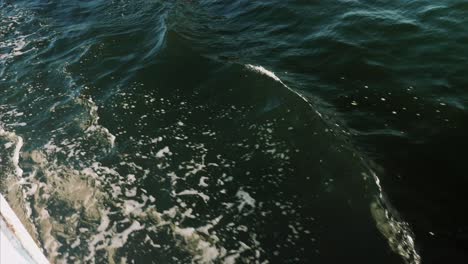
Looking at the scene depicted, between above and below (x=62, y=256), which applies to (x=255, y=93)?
above

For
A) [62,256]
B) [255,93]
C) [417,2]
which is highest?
[417,2]

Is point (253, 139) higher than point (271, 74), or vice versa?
point (271, 74)

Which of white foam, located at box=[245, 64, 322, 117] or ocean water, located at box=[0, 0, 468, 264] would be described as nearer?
ocean water, located at box=[0, 0, 468, 264]

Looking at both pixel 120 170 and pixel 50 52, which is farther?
pixel 50 52

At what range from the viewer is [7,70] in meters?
13.9

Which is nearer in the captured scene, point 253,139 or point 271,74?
point 253,139

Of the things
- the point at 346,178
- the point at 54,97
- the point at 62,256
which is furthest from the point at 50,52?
the point at 346,178

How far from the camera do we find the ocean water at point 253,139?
22.3ft

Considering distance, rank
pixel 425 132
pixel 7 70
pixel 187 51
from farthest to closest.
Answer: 1. pixel 7 70
2. pixel 187 51
3. pixel 425 132

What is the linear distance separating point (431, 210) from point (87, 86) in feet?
32.2

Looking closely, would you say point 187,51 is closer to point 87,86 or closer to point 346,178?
point 87,86

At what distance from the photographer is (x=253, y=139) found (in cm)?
871

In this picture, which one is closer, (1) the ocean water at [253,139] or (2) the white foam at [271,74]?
(1) the ocean water at [253,139]

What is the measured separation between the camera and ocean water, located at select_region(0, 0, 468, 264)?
6793mm
